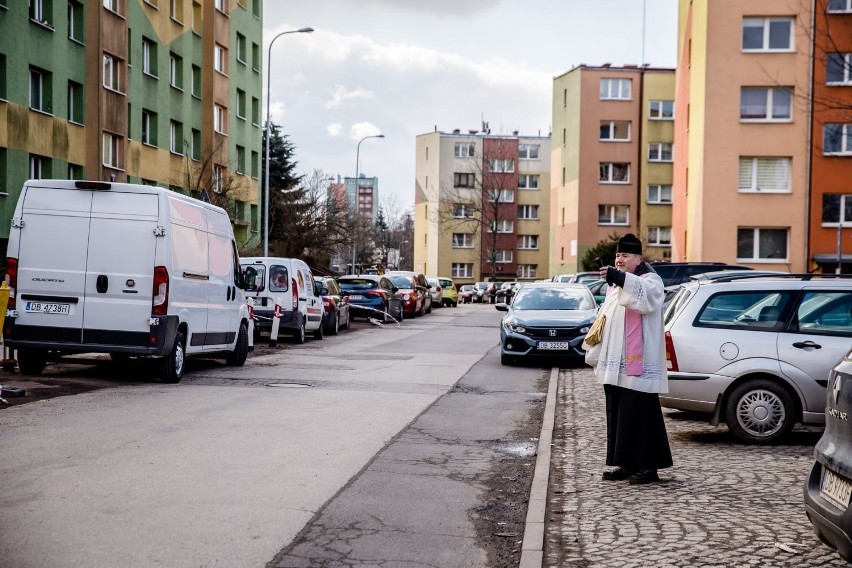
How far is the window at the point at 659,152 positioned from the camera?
66625 mm

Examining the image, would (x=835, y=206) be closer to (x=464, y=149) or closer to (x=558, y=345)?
(x=558, y=345)

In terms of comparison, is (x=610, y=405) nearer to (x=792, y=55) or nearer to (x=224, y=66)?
(x=792, y=55)

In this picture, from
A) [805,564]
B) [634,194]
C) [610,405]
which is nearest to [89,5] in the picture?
[610,405]

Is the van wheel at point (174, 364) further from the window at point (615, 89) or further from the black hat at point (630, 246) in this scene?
the window at point (615, 89)

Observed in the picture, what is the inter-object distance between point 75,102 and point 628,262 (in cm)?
3189

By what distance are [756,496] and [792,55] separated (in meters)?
38.9

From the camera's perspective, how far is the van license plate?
13609mm

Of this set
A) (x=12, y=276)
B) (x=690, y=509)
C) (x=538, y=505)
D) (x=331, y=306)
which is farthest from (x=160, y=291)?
(x=331, y=306)

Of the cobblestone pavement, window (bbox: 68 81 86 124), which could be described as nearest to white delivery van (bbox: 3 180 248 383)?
the cobblestone pavement

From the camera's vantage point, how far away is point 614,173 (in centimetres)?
6750

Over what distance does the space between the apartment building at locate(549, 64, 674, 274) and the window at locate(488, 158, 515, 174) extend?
2752 cm

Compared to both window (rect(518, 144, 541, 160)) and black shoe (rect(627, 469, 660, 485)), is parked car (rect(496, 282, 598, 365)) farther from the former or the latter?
window (rect(518, 144, 541, 160))

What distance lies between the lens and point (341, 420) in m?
10.9

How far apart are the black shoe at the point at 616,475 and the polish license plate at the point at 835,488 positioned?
9.39 ft
